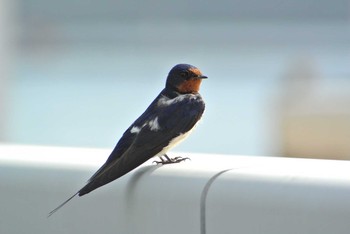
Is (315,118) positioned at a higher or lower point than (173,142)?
lower

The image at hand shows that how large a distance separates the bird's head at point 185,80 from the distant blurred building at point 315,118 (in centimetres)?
402

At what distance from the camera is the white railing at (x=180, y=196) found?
1334mm

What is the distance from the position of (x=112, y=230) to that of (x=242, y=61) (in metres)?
16.9

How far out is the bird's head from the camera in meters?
2.35

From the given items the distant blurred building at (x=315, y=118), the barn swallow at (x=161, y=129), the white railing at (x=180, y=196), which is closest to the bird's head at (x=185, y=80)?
the barn swallow at (x=161, y=129)

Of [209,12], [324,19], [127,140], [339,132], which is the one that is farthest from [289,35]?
[127,140]

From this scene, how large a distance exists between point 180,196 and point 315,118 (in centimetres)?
647

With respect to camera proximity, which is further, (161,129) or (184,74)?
(184,74)

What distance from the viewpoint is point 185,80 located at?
2.37 meters

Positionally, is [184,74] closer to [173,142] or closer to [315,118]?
[173,142]

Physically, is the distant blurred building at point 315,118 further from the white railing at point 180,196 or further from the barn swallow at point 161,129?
the white railing at point 180,196

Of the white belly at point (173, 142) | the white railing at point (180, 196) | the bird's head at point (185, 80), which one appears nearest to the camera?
the white railing at point (180, 196)

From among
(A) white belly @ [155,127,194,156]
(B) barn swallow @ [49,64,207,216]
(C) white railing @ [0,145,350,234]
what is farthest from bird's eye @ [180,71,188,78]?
(C) white railing @ [0,145,350,234]

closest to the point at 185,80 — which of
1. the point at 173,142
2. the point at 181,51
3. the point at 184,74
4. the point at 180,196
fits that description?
the point at 184,74
